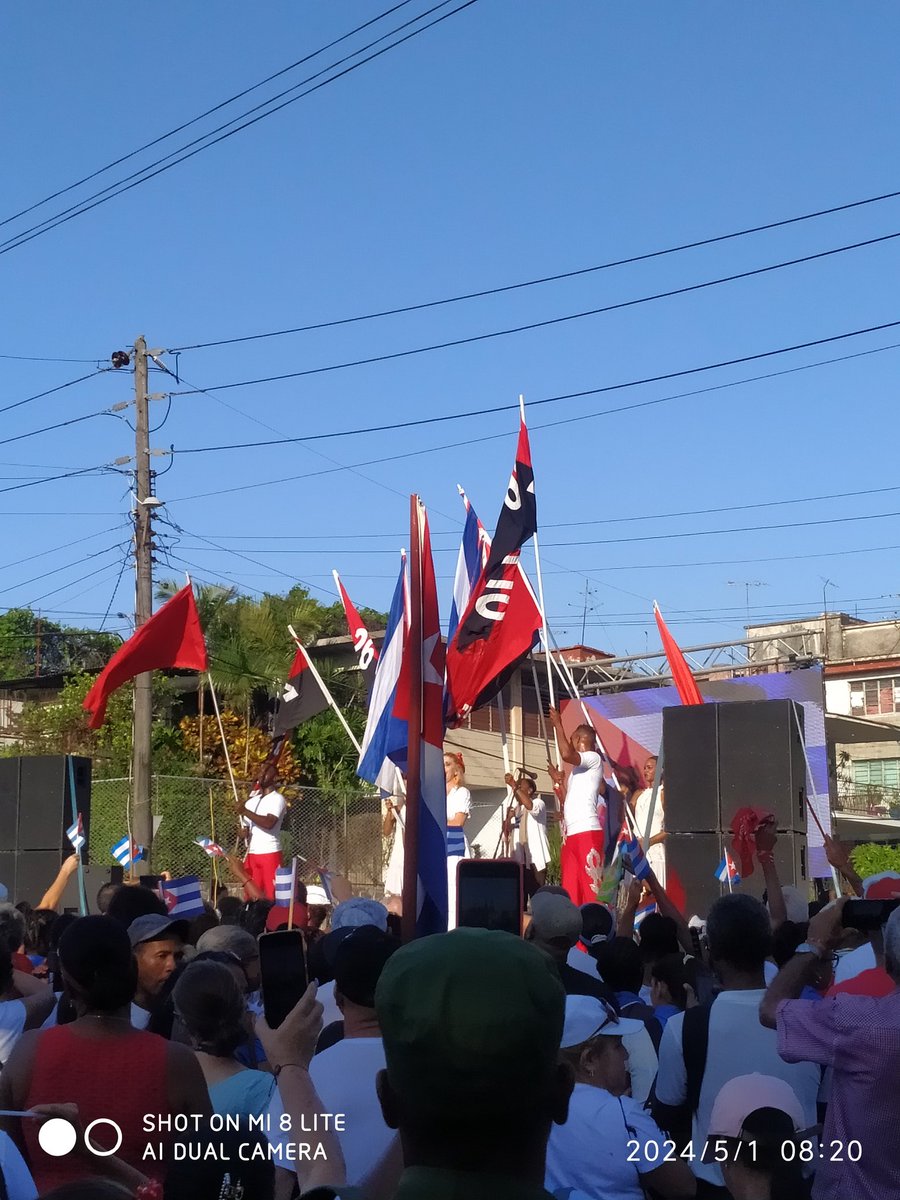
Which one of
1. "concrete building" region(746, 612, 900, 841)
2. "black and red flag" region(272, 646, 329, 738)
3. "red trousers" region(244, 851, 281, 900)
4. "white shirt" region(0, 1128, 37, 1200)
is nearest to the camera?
"white shirt" region(0, 1128, 37, 1200)

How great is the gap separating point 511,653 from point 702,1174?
910 cm

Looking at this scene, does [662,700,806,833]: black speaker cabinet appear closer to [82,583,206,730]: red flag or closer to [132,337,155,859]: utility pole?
[82,583,206,730]: red flag

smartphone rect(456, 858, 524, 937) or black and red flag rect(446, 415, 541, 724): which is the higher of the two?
black and red flag rect(446, 415, 541, 724)

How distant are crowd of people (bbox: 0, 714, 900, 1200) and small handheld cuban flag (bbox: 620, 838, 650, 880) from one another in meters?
3.59

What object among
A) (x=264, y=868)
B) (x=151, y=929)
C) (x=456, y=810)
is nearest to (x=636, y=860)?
(x=456, y=810)

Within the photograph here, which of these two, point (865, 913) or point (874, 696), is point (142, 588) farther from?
point (874, 696)

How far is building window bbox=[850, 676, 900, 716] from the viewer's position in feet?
173

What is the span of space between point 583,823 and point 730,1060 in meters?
8.49

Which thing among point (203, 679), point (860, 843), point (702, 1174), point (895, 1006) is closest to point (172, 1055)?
point (702, 1174)

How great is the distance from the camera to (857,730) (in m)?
34.0

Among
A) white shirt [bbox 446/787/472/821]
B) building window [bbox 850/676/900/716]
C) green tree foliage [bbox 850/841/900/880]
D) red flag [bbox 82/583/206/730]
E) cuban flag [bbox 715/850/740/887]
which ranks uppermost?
building window [bbox 850/676/900/716]

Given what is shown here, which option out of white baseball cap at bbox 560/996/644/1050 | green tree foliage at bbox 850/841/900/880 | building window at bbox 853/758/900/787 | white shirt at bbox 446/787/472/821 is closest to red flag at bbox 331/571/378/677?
white shirt at bbox 446/787/472/821

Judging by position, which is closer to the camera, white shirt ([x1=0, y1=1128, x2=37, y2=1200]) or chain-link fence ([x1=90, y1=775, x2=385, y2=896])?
white shirt ([x1=0, y1=1128, x2=37, y2=1200])

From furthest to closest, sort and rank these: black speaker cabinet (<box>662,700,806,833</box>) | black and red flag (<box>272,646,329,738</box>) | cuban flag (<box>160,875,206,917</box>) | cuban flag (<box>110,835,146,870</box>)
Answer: black and red flag (<box>272,646,329,738</box>) → cuban flag (<box>110,835,146,870</box>) → black speaker cabinet (<box>662,700,806,833</box>) → cuban flag (<box>160,875,206,917</box>)
